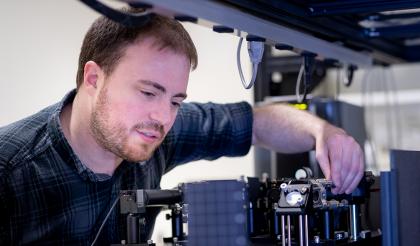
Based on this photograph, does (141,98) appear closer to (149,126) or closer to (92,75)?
(149,126)

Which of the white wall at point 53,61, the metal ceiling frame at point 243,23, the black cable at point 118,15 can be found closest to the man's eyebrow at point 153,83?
the metal ceiling frame at point 243,23

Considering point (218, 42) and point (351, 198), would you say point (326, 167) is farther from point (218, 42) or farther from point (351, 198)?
point (218, 42)

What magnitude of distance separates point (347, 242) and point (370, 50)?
0.88m

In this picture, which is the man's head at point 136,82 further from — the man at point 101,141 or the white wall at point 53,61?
the white wall at point 53,61

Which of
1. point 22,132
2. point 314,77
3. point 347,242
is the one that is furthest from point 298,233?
point 314,77

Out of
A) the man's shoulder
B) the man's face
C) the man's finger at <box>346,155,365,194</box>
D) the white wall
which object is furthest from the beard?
the white wall

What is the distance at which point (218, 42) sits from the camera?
3307mm

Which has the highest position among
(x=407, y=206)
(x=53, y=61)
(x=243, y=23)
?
(x=53, y=61)

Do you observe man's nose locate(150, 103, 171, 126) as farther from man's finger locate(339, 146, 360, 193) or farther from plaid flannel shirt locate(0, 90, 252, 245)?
man's finger locate(339, 146, 360, 193)

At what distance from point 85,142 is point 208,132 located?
1.47 ft

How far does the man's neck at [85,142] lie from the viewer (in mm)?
1690

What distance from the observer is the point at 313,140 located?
76.2 inches

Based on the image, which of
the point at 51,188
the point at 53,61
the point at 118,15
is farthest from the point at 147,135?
the point at 53,61

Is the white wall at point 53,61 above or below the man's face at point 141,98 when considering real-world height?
above
